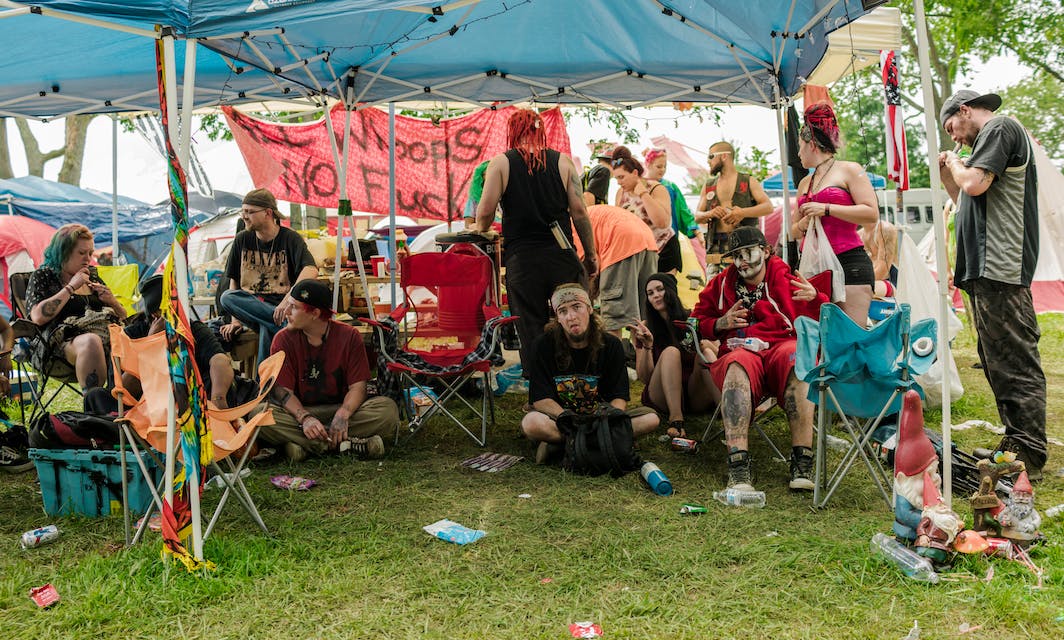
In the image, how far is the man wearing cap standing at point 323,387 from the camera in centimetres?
410

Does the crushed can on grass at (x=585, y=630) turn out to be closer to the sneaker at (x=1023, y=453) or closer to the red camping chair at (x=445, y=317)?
the sneaker at (x=1023, y=453)

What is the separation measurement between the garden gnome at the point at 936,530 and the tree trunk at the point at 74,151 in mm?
17671

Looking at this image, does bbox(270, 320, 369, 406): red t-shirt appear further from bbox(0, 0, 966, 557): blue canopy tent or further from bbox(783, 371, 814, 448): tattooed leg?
bbox(783, 371, 814, 448): tattooed leg

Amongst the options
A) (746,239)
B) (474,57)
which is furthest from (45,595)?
(474,57)

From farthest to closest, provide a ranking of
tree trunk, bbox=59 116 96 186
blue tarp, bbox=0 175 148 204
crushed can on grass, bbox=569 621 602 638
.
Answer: tree trunk, bbox=59 116 96 186, blue tarp, bbox=0 175 148 204, crushed can on grass, bbox=569 621 602 638

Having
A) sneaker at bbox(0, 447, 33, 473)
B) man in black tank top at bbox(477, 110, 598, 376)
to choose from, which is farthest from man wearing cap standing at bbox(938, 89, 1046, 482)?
sneaker at bbox(0, 447, 33, 473)

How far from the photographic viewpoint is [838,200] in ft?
12.8

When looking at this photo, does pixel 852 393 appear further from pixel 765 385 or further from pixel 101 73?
pixel 101 73

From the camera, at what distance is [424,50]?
5.39m

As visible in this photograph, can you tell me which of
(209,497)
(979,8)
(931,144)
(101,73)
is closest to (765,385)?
(931,144)

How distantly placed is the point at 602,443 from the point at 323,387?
1491 millimetres

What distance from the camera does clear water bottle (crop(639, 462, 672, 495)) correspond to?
353cm

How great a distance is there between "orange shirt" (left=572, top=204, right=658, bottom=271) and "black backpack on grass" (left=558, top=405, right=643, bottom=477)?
178 cm

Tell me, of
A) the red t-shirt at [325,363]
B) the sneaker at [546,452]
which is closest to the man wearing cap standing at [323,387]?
the red t-shirt at [325,363]
